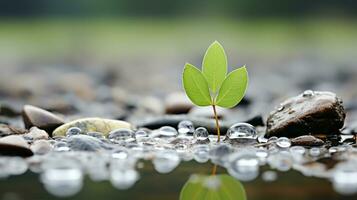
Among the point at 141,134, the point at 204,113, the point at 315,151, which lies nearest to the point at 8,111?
the point at 204,113

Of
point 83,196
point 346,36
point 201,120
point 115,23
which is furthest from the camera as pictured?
point 115,23

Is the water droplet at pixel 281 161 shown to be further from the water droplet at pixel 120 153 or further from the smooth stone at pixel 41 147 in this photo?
the smooth stone at pixel 41 147

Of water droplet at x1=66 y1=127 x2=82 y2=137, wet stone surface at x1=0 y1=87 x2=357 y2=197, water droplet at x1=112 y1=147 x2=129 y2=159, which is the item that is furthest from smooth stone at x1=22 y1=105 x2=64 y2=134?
water droplet at x1=112 y1=147 x2=129 y2=159

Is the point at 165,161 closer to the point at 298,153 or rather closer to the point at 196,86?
the point at 196,86

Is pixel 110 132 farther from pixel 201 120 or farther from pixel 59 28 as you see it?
pixel 59 28

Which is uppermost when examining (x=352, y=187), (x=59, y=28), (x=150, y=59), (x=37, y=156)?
(x=59, y=28)

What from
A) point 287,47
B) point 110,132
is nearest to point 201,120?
point 110,132

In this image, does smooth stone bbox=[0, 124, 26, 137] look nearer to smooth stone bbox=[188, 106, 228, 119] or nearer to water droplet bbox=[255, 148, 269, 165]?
smooth stone bbox=[188, 106, 228, 119]

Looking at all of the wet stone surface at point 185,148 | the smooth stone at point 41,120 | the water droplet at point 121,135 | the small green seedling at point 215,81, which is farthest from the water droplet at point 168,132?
the smooth stone at point 41,120
